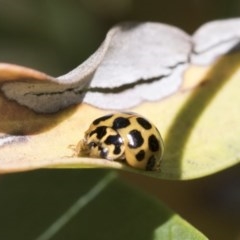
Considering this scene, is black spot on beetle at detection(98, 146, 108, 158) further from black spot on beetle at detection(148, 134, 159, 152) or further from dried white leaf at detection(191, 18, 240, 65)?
dried white leaf at detection(191, 18, 240, 65)

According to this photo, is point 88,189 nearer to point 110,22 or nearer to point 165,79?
point 165,79

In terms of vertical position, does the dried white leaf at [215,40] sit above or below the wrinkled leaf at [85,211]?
above

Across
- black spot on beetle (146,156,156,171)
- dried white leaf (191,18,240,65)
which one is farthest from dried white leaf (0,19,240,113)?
black spot on beetle (146,156,156,171)

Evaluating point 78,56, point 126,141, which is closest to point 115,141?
point 126,141

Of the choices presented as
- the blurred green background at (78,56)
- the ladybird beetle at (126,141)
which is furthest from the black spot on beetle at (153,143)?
the blurred green background at (78,56)

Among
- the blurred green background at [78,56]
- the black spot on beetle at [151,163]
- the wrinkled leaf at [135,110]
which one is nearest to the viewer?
the wrinkled leaf at [135,110]

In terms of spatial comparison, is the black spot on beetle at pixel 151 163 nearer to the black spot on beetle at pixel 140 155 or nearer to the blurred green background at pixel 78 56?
the black spot on beetle at pixel 140 155

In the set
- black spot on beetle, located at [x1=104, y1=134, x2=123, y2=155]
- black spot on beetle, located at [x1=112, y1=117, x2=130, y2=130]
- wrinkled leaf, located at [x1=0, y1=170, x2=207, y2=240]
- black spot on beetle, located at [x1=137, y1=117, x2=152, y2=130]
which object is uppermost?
black spot on beetle, located at [x1=137, y1=117, x2=152, y2=130]
